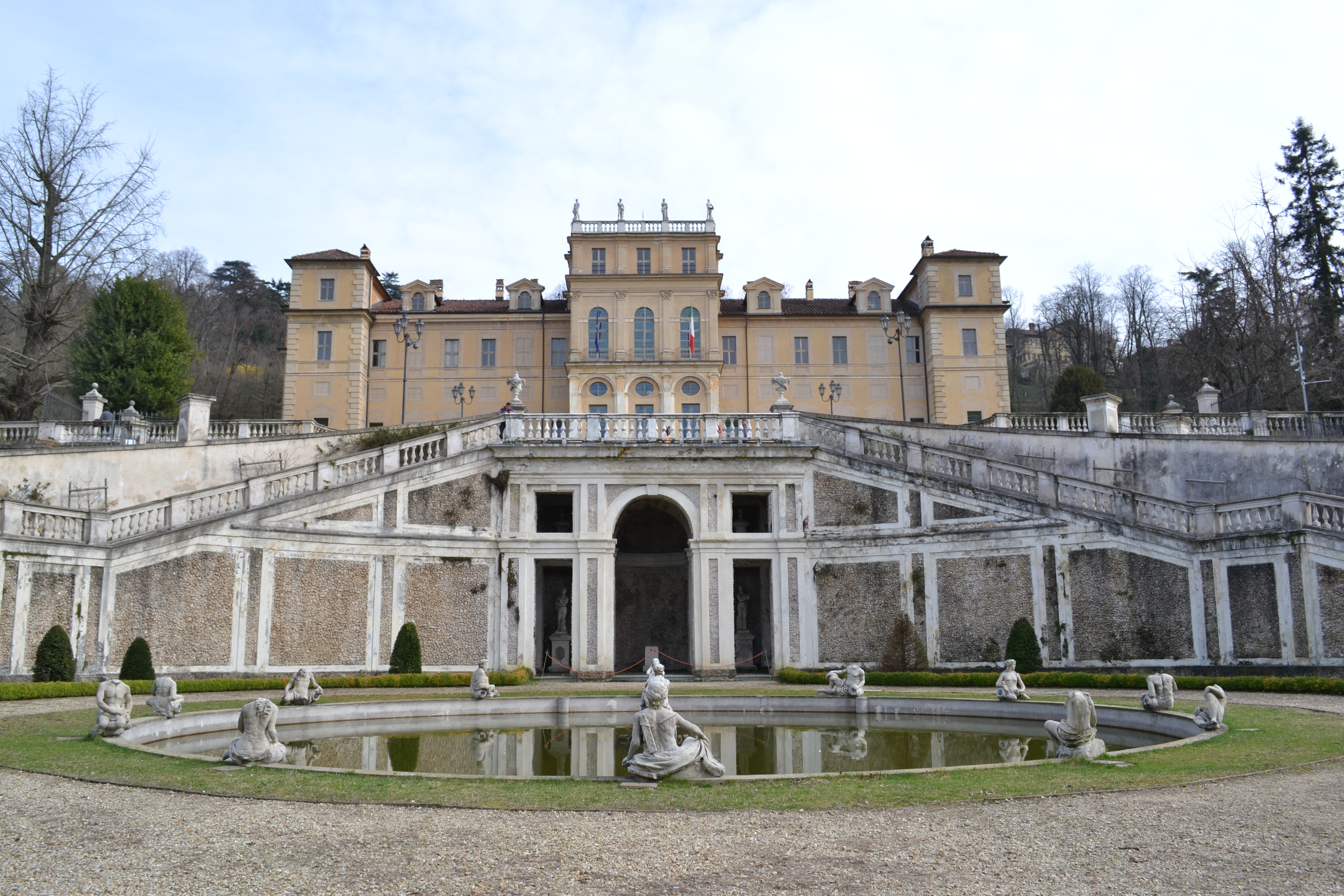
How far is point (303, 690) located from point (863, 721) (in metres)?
10.3

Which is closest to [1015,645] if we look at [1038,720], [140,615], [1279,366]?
[1038,720]

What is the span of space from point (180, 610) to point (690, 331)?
33.1 m

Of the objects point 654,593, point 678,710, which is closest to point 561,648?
point 654,593

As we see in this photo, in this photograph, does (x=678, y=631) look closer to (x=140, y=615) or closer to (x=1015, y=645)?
(x=1015, y=645)

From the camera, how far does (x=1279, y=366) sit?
138 feet

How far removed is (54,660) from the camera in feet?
68.5

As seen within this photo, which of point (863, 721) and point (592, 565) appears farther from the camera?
point (592, 565)

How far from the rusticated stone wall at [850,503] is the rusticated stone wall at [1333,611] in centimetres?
1008

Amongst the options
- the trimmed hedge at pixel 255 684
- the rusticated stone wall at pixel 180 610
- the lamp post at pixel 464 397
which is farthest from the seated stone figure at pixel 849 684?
the lamp post at pixel 464 397

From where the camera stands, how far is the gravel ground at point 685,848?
652cm

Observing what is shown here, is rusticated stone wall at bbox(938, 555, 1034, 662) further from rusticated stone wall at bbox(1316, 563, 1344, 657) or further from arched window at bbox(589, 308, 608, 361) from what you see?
arched window at bbox(589, 308, 608, 361)

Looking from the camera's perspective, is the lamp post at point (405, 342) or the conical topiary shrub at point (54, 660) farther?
the lamp post at point (405, 342)

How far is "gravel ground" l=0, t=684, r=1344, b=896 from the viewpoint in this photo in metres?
6.52

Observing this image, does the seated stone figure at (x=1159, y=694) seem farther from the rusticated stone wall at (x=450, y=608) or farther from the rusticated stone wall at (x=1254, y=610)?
the rusticated stone wall at (x=450, y=608)
